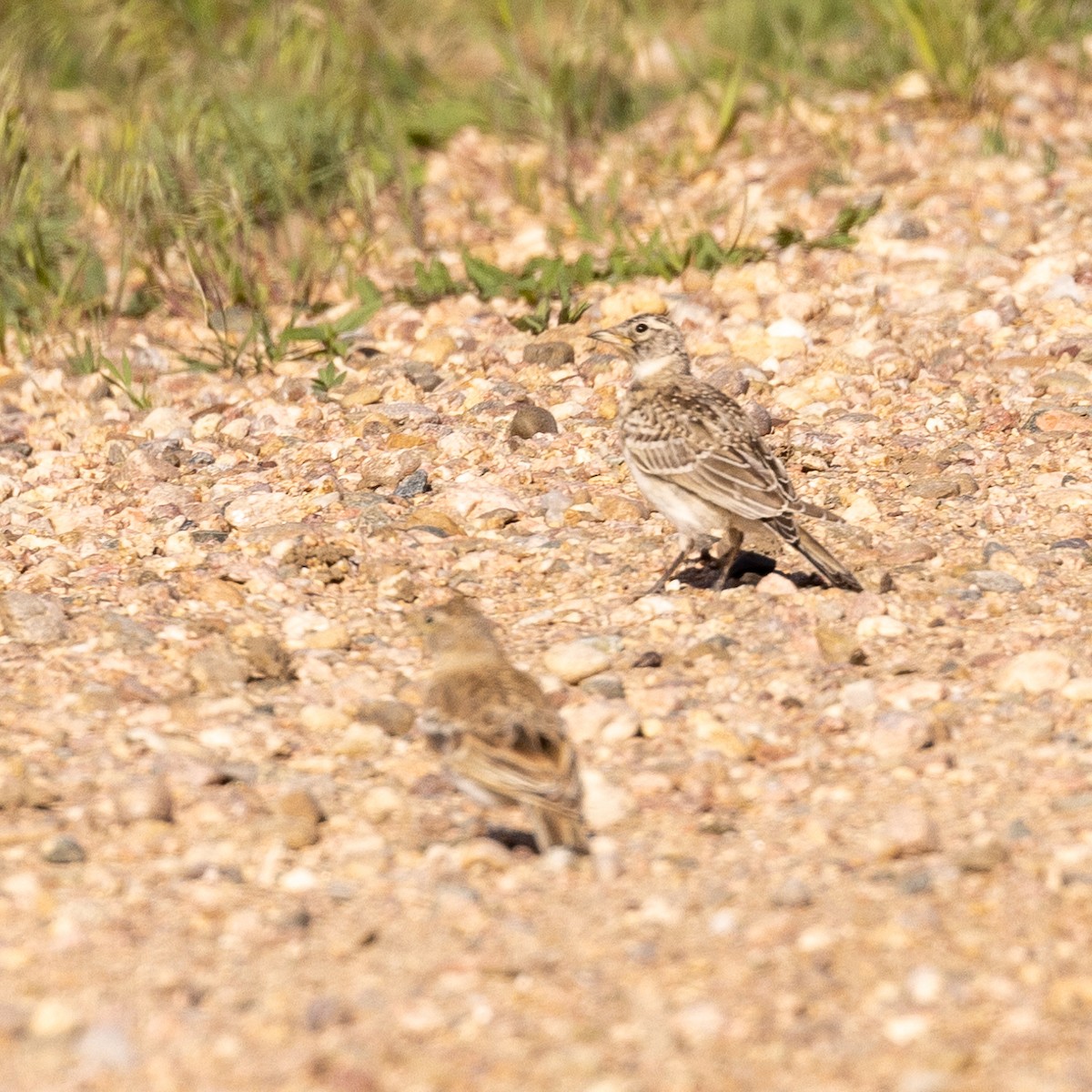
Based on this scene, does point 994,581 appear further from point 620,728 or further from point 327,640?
point 327,640

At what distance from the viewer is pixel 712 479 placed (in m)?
5.99

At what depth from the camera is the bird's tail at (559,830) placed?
14.5ft

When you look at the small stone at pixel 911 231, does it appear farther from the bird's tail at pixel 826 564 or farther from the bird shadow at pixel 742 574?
the bird's tail at pixel 826 564

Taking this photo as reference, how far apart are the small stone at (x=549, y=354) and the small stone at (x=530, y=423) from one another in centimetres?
63

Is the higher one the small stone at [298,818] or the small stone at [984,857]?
the small stone at [984,857]

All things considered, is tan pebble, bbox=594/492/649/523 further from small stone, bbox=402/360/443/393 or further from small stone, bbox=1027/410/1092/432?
small stone, bbox=1027/410/1092/432

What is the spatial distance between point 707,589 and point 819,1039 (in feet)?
8.56

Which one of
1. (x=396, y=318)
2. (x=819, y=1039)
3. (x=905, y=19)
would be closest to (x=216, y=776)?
(x=819, y=1039)

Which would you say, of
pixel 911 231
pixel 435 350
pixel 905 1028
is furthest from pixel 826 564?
pixel 911 231

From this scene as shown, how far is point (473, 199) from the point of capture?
390 inches

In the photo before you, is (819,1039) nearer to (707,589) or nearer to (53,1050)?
(53,1050)

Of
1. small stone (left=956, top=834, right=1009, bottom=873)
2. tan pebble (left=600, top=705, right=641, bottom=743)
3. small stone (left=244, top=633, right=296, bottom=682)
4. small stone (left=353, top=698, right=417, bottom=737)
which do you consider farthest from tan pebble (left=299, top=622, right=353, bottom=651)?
small stone (left=956, top=834, right=1009, bottom=873)

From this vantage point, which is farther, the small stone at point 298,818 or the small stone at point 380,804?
the small stone at point 380,804

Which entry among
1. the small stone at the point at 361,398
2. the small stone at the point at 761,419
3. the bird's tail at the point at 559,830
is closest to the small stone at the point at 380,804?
the bird's tail at the point at 559,830
